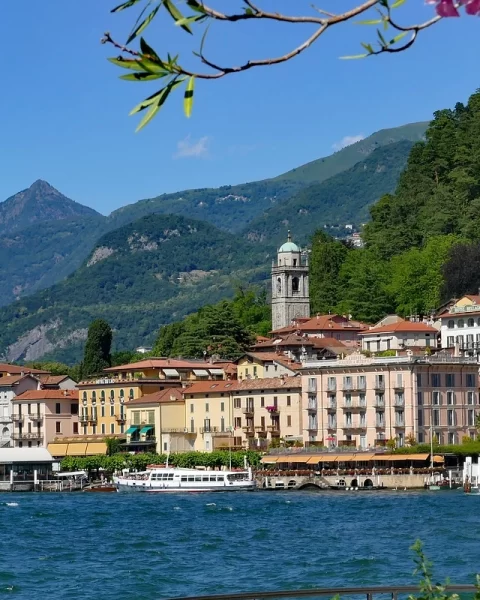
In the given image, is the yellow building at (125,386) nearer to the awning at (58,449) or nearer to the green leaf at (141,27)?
the awning at (58,449)

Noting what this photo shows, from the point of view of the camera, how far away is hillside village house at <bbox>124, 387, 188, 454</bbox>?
115062 mm

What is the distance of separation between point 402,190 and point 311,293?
13447 millimetres

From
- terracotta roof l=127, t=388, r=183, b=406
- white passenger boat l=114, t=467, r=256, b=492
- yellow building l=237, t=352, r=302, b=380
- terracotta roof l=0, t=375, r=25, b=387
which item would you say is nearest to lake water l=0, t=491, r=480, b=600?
white passenger boat l=114, t=467, r=256, b=492

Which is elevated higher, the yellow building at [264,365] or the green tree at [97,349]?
the green tree at [97,349]

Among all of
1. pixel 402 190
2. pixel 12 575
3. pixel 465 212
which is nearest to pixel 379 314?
pixel 465 212

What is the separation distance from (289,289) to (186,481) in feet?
139

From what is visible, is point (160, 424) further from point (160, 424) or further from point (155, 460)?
point (155, 460)

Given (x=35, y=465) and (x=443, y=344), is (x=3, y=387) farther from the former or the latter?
(x=443, y=344)

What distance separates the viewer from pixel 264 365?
113 meters

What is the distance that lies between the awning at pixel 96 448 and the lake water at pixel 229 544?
30397mm

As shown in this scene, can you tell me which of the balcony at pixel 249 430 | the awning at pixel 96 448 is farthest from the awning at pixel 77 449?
the balcony at pixel 249 430

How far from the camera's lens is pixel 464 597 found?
101 ft

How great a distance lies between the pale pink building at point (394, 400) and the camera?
98.2 metres

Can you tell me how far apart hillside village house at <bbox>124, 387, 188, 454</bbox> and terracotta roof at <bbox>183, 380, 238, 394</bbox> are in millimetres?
1062
